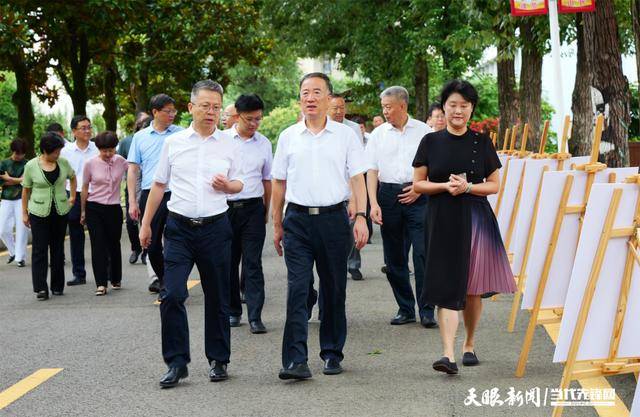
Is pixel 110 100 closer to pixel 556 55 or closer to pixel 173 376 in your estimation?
pixel 556 55

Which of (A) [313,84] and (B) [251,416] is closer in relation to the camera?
(B) [251,416]

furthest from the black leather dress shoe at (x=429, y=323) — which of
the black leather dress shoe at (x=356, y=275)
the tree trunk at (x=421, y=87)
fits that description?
the tree trunk at (x=421, y=87)

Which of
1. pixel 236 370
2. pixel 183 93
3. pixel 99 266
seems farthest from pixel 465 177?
pixel 183 93

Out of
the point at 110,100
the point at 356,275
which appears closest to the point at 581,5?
the point at 356,275

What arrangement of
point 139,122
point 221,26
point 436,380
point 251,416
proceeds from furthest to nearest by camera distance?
point 221,26, point 139,122, point 436,380, point 251,416

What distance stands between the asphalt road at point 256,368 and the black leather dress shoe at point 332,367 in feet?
0.22

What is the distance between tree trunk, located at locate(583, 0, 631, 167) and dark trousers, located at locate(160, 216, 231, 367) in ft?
25.7

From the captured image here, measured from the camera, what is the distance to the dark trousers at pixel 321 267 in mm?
7641

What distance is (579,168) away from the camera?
7688 mm

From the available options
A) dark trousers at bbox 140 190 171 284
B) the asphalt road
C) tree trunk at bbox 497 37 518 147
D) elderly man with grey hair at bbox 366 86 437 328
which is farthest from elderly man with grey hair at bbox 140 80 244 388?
tree trunk at bbox 497 37 518 147

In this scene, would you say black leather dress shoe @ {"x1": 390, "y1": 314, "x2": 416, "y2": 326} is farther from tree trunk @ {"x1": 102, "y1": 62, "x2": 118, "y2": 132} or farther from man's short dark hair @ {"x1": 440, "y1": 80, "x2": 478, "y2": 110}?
tree trunk @ {"x1": 102, "y1": 62, "x2": 118, "y2": 132}

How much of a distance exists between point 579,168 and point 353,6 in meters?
27.0

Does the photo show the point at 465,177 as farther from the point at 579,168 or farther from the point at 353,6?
the point at 353,6

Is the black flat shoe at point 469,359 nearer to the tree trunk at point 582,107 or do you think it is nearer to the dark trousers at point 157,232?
the dark trousers at point 157,232
